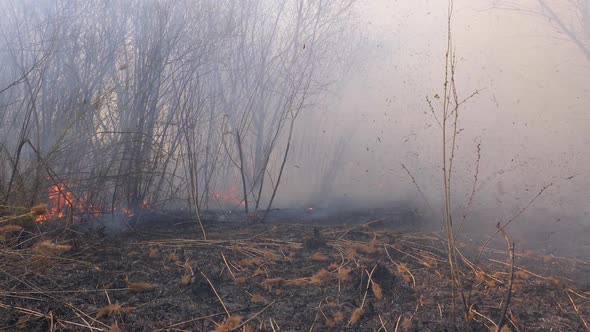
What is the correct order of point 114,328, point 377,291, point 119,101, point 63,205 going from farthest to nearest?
point 119,101
point 63,205
point 377,291
point 114,328

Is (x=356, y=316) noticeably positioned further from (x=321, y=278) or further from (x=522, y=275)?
(x=522, y=275)

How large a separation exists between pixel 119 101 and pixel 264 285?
3.05 m

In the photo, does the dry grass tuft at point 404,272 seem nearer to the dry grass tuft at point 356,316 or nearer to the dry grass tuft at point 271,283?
the dry grass tuft at point 356,316

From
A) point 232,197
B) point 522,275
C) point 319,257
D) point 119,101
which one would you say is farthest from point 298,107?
point 522,275

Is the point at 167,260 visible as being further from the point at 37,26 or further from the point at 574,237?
the point at 574,237

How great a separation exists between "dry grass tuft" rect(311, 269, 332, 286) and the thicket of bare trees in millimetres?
1392

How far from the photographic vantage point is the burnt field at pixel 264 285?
2.65 meters

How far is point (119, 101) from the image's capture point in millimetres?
5273

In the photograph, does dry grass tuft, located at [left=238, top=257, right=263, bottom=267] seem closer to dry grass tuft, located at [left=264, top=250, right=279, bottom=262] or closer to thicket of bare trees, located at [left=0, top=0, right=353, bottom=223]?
dry grass tuft, located at [left=264, top=250, right=279, bottom=262]

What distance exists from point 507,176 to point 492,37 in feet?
8.61

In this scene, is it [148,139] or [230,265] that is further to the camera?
[148,139]

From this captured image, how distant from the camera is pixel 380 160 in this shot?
959 centimetres

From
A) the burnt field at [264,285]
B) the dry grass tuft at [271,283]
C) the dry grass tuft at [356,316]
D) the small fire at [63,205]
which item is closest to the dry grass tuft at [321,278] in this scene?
the burnt field at [264,285]

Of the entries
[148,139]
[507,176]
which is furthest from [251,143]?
[507,176]
